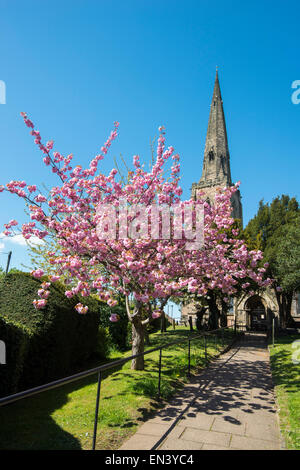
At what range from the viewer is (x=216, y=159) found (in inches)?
1996

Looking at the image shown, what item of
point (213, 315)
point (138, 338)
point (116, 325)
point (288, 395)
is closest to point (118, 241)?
point (138, 338)

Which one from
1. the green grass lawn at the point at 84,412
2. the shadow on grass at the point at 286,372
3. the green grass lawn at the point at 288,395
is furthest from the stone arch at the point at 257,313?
the green grass lawn at the point at 84,412

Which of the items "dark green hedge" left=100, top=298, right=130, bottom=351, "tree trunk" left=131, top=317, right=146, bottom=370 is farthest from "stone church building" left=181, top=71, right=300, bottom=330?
"tree trunk" left=131, top=317, right=146, bottom=370

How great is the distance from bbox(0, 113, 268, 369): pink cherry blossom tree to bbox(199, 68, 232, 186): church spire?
4026 cm

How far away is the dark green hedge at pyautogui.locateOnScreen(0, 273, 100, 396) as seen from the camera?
19.7ft

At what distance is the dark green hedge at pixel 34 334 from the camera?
6020 millimetres

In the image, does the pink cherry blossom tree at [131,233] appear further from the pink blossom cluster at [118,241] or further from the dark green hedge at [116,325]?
the dark green hedge at [116,325]

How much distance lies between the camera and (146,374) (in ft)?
26.6

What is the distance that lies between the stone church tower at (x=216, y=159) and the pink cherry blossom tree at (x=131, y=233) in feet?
126

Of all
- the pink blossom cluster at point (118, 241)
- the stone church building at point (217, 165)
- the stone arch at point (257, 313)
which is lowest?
the stone arch at point (257, 313)

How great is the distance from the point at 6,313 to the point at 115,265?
128 inches

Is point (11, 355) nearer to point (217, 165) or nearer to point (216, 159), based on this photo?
point (217, 165)
